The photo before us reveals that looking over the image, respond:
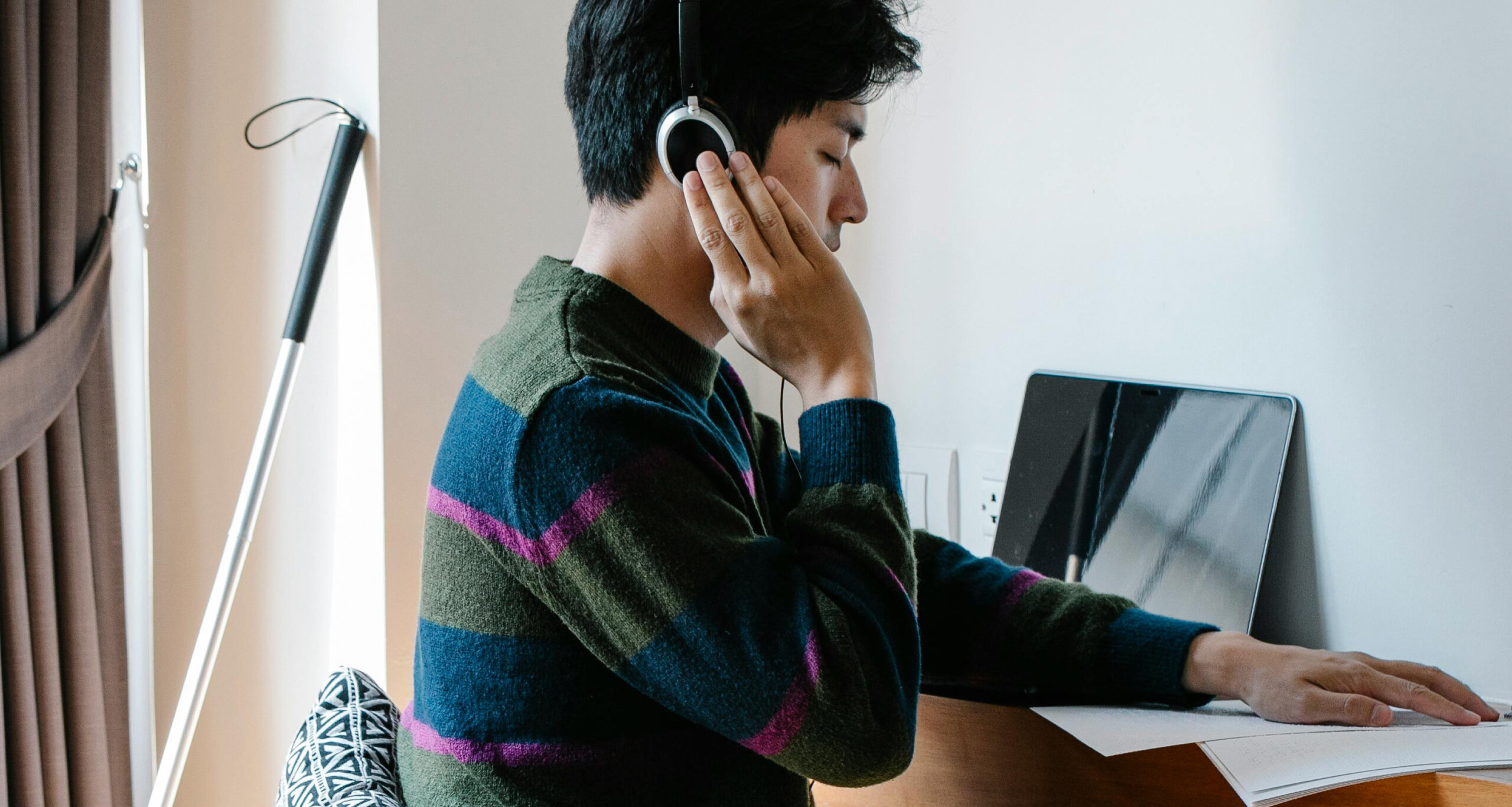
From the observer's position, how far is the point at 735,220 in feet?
2.22

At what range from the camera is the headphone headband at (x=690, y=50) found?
0.66 m

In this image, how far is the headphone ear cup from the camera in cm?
67

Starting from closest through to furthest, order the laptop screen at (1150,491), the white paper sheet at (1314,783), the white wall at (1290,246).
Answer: the white paper sheet at (1314,783) → the white wall at (1290,246) → the laptop screen at (1150,491)

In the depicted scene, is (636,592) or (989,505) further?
(989,505)

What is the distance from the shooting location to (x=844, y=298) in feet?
2.33

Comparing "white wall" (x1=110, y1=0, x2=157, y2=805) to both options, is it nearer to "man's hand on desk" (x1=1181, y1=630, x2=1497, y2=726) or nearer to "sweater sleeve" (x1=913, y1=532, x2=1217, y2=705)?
"sweater sleeve" (x1=913, y1=532, x2=1217, y2=705)

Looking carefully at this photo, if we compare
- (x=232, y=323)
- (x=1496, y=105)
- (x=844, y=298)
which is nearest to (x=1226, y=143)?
(x=1496, y=105)

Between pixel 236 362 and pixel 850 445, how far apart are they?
110 cm

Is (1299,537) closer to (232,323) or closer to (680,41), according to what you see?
(680,41)

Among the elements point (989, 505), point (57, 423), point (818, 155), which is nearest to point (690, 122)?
point (818, 155)

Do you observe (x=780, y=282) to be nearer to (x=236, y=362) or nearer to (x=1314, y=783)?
(x=1314, y=783)

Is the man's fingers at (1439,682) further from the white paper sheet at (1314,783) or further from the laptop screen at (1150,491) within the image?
the laptop screen at (1150,491)

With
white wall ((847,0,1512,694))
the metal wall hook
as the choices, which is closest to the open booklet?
white wall ((847,0,1512,694))

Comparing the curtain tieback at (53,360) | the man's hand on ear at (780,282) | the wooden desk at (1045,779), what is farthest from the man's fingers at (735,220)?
the curtain tieback at (53,360)
